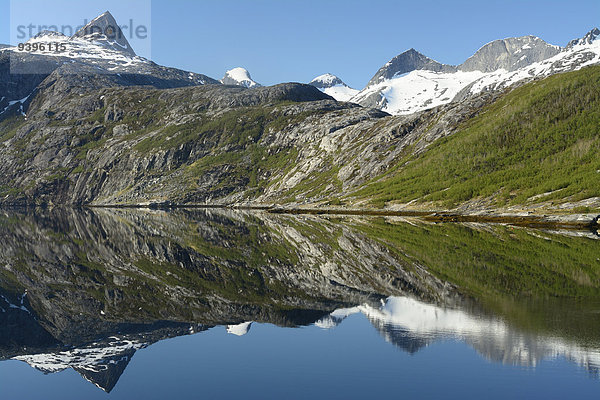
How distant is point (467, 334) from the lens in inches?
856

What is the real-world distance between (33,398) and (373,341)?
14.1 metres

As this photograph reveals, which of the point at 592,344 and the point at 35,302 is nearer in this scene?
the point at 592,344

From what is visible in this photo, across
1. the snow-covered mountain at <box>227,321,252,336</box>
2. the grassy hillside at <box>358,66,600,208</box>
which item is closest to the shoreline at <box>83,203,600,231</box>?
the grassy hillside at <box>358,66,600,208</box>

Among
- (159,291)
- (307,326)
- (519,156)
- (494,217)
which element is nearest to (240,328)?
(307,326)

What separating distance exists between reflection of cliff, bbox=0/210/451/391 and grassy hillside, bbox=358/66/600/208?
7667cm

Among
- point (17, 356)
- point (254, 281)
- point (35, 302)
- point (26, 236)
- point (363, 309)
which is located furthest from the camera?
point (26, 236)

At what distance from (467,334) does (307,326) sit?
26.5 feet

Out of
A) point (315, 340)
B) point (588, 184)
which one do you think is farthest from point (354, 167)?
point (315, 340)

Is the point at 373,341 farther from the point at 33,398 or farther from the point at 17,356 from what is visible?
the point at 17,356

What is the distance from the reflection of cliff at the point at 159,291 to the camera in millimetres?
22920

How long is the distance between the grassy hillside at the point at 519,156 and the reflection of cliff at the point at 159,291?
76.7m

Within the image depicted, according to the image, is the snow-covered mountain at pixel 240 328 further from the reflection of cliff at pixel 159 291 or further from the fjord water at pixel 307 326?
the fjord water at pixel 307 326

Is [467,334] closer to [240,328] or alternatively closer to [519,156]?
[240,328]

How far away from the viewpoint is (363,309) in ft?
89.4
